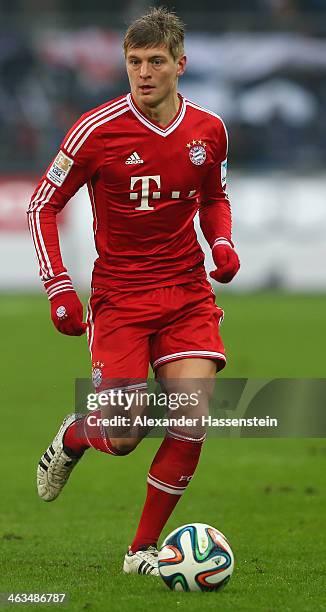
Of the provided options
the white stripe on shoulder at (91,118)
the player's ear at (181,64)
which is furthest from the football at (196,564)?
the player's ear at (181,64)

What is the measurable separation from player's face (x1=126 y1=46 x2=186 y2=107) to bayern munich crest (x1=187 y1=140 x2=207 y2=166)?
9.8 inches

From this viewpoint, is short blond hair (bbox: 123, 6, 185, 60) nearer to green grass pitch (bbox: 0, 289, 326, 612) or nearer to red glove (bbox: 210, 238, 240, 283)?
red glove (bbox: 210, 238, 240, 283)

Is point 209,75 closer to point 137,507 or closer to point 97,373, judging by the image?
point 137,507

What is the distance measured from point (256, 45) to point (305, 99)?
49.5 inches

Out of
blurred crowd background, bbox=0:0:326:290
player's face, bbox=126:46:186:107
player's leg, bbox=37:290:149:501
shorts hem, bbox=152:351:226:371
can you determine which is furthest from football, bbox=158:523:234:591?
blurred crowd background, bbox=0:0:326:290

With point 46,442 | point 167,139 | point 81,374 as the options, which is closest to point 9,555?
point 167,139

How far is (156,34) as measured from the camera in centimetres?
582

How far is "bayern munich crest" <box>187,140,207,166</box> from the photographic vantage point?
19.8 ft

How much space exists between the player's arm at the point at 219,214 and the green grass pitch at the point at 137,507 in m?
1.34

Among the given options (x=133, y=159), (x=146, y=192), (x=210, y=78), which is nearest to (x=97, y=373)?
(x=146, y=192)

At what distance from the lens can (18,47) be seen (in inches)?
921

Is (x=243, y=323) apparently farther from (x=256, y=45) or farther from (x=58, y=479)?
(x=58, y=479)

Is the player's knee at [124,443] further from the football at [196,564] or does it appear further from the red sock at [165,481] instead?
the football at [196,564]

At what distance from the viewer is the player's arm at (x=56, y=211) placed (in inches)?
232
